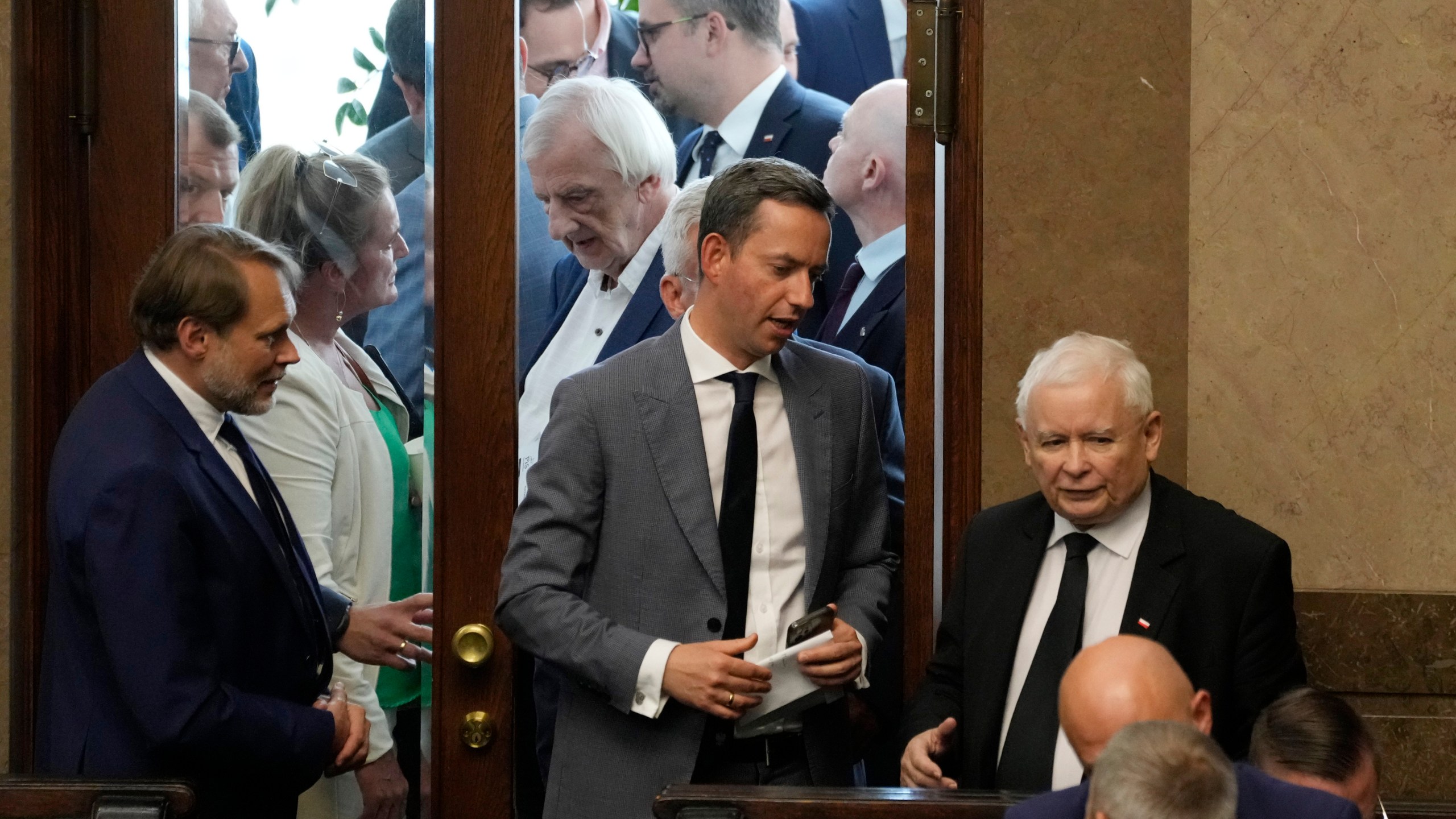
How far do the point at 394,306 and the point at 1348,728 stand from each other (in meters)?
2.01

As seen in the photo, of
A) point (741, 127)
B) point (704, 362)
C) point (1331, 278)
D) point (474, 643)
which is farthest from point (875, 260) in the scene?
point (474, 643)

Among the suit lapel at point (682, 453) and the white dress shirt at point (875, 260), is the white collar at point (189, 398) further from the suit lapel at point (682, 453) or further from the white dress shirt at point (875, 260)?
the white dress shirt at point (875, 260)

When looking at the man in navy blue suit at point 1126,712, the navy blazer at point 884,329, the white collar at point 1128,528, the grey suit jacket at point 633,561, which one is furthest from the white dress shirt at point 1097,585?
the navy blazer at point 884,329

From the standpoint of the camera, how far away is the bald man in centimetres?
169

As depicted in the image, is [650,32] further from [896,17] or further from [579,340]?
[579,340]

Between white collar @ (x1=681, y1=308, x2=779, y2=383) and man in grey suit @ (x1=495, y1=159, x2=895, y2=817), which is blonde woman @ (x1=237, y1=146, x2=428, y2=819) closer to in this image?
man in grey suit @ (x1=495, y1=159, x2=895, y2=817)

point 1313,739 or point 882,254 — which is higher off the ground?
point 882,254

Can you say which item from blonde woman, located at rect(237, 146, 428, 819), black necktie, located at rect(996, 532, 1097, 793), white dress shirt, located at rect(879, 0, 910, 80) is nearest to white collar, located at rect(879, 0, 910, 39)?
white dress shirt, located at rect(879, 0, 910, 80)

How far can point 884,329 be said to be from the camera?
3.11 metres

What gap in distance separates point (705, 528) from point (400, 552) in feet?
2.82

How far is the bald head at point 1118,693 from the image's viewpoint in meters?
1.75

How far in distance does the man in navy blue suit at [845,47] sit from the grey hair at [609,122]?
0.34 m

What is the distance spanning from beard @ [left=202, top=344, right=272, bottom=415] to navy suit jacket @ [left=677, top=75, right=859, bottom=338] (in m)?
1.04

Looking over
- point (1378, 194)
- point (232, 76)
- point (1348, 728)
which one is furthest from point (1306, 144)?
point (232, 76)
